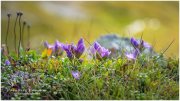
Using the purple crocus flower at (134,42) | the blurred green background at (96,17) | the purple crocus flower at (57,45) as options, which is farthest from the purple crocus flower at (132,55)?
the blurred green background at (96,17)

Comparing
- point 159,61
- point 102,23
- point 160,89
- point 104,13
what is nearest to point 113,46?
point 159,61

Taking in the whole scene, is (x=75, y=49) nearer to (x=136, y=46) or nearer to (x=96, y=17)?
(x=136, y=46)

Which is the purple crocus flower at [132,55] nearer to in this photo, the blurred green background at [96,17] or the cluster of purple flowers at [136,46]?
the cluster of purple flowers at [136,46]

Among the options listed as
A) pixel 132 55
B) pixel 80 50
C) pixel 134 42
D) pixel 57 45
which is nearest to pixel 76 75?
pixel 80 50

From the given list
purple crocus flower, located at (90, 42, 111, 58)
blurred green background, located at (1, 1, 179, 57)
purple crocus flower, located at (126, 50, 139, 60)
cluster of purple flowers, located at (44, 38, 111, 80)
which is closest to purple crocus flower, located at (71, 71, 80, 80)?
cluster of purple flowers, located at (44, 38, 111, 80)

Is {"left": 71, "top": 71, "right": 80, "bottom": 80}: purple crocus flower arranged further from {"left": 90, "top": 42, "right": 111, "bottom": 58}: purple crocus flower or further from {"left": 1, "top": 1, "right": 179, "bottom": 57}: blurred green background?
{"left": 1, "top": 1, "right": 179, "bottom": 57}: blurred green background
